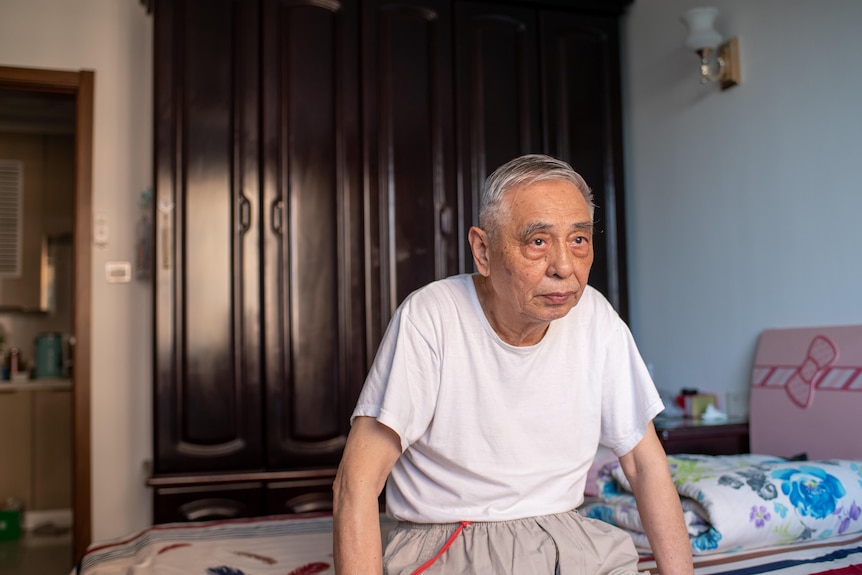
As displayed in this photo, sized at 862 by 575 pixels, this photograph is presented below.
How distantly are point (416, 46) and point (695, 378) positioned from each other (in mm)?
1717

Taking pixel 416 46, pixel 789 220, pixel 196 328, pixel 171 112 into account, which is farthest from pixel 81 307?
pixel 789 220

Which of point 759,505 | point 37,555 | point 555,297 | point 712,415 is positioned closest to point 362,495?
point 555,297

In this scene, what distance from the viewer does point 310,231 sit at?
2.95 metres

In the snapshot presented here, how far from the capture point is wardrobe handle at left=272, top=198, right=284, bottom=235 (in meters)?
2.92

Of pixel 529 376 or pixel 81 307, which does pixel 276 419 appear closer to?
pixel 81 307

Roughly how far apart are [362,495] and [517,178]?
1.79 ft

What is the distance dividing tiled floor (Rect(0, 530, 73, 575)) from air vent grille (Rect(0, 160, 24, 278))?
1.84 meters

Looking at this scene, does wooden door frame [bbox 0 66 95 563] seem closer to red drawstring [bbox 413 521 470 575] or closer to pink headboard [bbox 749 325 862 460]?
red drawstring [bbox 413 521 470 575]

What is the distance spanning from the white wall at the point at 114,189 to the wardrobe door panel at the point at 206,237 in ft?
1.62

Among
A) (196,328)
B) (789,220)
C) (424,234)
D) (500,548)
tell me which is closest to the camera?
(500,548)

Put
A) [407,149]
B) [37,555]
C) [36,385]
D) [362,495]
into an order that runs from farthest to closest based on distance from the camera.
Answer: [36,385] → [37,555] → [407,149] → [362,495]

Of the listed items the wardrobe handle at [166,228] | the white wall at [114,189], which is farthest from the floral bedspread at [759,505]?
the white wall at [114,189]

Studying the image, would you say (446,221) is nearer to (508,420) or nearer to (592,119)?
(592,119)

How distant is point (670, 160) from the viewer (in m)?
3.11
